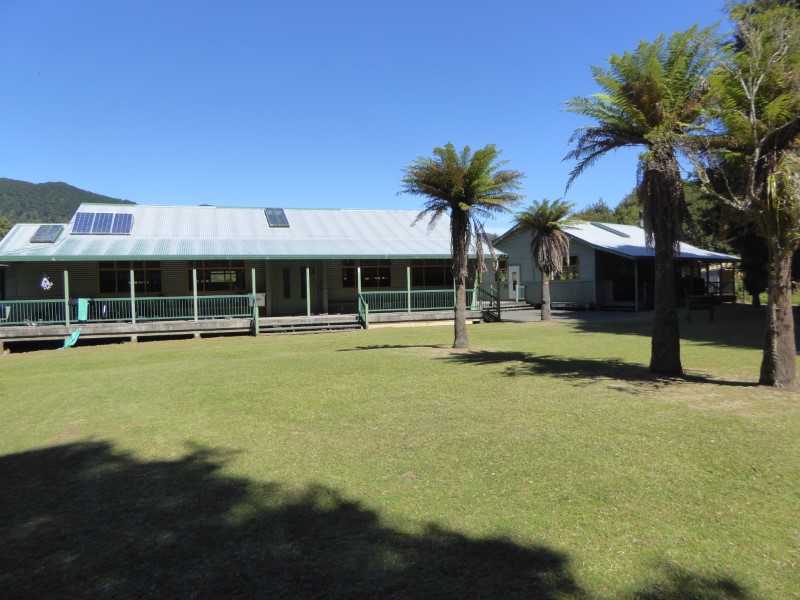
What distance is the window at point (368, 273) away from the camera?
936 inches

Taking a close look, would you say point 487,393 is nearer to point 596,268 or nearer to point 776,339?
point 776,339

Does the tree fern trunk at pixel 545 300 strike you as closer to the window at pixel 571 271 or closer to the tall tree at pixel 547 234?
the tall tree at pixel 547 234

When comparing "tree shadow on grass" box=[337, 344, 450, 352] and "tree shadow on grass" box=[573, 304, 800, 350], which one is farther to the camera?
"tree shadow on grass" box=[573, 304, 800, 350]

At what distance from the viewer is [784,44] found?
25.5ft

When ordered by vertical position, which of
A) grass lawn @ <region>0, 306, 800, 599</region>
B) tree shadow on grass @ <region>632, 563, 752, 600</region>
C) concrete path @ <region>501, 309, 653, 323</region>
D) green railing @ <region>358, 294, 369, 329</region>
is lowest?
tree shadow on grass @ <region>632, 563, 752, 600</region>

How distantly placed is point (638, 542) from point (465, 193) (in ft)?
36.5

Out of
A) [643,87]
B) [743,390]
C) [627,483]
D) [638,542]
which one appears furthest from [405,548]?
[643,87]

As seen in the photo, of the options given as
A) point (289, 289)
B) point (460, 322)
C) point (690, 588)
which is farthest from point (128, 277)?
point (690, 588)

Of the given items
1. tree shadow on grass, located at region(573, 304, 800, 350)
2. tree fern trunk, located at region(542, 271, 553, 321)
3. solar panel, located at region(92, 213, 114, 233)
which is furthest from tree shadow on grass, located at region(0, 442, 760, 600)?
tree fern trunk, located at region(542, 271, 553, 321)

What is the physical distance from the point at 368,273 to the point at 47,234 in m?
13.0

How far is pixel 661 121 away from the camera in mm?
8953

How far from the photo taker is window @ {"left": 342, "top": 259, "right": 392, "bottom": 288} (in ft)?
78.0

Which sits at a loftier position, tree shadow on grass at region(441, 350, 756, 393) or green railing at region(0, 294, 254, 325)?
green railing at region(0, 294, 254, 325)

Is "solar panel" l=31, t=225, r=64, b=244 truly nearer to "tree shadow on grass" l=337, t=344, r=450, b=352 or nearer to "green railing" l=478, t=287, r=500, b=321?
"tree shadow on grass" l=337, t=344, r=450, b=352
